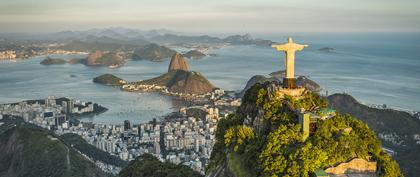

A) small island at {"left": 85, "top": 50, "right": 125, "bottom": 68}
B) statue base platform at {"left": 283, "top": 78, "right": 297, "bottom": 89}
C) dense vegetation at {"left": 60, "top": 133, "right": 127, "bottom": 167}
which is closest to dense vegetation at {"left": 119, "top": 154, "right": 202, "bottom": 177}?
statue base platform at {"left": 283, "top": 78, "right": 297, "bottom": 89}

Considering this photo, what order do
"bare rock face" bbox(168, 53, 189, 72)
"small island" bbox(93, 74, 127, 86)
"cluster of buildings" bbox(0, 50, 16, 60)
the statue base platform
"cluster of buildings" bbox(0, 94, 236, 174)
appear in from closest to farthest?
the statue base platform
"cluster of buildings" bbox(0, 94, 236, 174)
"small island" bbox(93, 74, 127, 86)
"bare rock face" bbox(168, 53, 189, 72)
"cluster of buildings" bbox(0, 50, 16, 60)

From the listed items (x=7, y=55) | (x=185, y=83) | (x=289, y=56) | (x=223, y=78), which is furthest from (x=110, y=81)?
(x=289, y=56)

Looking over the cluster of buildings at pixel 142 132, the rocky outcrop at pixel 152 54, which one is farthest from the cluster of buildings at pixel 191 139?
the rocky outcrop at pixel 152 54

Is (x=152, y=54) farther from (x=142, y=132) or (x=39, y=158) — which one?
(x=39, y=158)

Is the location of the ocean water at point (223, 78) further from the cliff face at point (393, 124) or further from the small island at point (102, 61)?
the cliff face at point (393, 124)

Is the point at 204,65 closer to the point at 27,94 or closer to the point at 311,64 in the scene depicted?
the point at 311,64

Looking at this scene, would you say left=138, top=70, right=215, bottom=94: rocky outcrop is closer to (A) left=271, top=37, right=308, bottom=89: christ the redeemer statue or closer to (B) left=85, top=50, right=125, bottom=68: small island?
(B) left=85, top=50, right=125, bottom=68: small island
